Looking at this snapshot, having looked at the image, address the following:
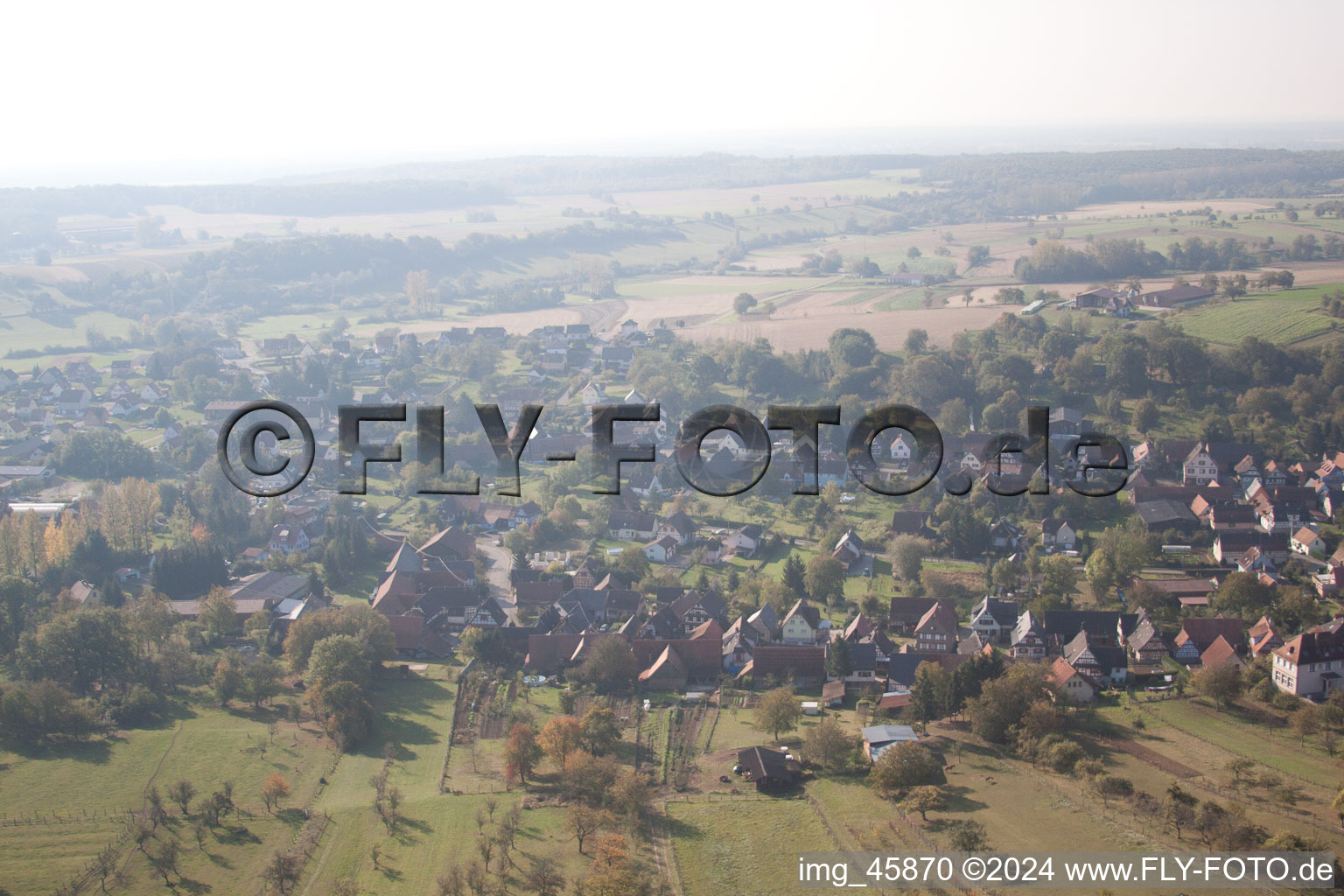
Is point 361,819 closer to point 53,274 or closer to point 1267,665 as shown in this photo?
point 1267,665

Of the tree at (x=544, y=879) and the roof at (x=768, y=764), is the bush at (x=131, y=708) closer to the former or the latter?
the tree at (x=544, y=879)

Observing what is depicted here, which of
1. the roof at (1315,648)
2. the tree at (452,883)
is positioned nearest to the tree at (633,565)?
the tree at (452,883)

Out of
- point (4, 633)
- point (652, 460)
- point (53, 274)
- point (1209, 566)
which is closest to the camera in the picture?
point (4, 633)

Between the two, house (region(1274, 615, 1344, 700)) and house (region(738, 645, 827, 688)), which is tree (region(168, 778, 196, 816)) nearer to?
house (region(738, 645, 827, 688))

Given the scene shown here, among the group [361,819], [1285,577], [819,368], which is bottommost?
[361,819]

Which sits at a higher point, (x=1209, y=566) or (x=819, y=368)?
(x=819, y=368)

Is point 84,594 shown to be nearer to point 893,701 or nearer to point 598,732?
point 598,732

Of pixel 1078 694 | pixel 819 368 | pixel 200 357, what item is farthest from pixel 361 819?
pixel 200 357

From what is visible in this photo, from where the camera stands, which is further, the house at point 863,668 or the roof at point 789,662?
the roof at point 789,662
